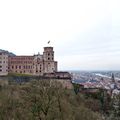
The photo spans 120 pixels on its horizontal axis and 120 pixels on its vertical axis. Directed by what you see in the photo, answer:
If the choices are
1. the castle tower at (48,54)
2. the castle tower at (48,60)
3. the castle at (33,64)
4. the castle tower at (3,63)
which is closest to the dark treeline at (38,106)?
the castle at (33,64)

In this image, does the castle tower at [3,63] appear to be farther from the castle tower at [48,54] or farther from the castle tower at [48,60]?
the castle tower at [48,54]

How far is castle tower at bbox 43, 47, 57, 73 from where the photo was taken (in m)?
55.1

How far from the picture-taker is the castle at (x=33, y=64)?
54.5 metres

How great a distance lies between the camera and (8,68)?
5853 cm

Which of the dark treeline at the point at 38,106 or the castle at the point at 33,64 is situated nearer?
the dark treeline at the point at 38,106

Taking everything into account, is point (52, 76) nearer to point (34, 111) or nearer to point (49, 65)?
point (49, 65)

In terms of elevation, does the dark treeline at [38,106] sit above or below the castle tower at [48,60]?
below

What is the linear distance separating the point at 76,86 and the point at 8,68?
15289mm

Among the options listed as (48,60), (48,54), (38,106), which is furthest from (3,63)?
(38,106)

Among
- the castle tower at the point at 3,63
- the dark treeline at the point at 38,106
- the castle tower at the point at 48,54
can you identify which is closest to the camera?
the dark treeline at the point at 38,106

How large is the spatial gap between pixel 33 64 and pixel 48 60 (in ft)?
12.6

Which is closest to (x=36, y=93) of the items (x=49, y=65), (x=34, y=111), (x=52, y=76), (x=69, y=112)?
(x=34, y=111)

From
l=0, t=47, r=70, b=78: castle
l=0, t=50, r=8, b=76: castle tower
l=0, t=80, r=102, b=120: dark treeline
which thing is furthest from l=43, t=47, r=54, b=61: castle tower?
l=0, t=80, r=102, b=120: dark treeline

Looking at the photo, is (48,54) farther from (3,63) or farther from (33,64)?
(3,63)
